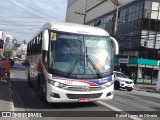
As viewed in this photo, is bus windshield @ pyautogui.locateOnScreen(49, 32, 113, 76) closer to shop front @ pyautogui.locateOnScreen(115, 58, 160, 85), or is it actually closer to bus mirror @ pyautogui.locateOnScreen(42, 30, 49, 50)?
bus mirror @ pyautogui.locateOnScreen(42, 30, 49, 50)

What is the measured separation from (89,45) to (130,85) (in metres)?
16.2

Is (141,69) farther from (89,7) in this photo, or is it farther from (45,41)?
(45,41)

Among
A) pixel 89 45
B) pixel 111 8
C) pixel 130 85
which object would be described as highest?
pixel 111 8

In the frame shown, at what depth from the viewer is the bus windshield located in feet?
38.9

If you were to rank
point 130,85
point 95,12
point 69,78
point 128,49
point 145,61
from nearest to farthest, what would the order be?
point 69,78
point 130,85
point 145,61
point 128,49
point 95,12

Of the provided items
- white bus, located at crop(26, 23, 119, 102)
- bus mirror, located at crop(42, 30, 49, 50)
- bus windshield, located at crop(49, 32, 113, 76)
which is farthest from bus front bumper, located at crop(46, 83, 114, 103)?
bus mirror, located at crop(42, 30, 49, 50)

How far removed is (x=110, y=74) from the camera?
487 inches

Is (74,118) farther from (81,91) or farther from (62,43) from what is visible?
(62,43)

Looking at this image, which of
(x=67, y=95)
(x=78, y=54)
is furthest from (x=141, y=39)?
(x=67, y=95)

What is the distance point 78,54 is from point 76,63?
35cm

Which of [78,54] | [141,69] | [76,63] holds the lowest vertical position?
[141,69]

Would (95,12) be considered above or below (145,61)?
above

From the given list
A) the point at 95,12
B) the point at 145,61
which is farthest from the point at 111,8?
the point at 145,61

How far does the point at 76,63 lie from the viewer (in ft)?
39.0
